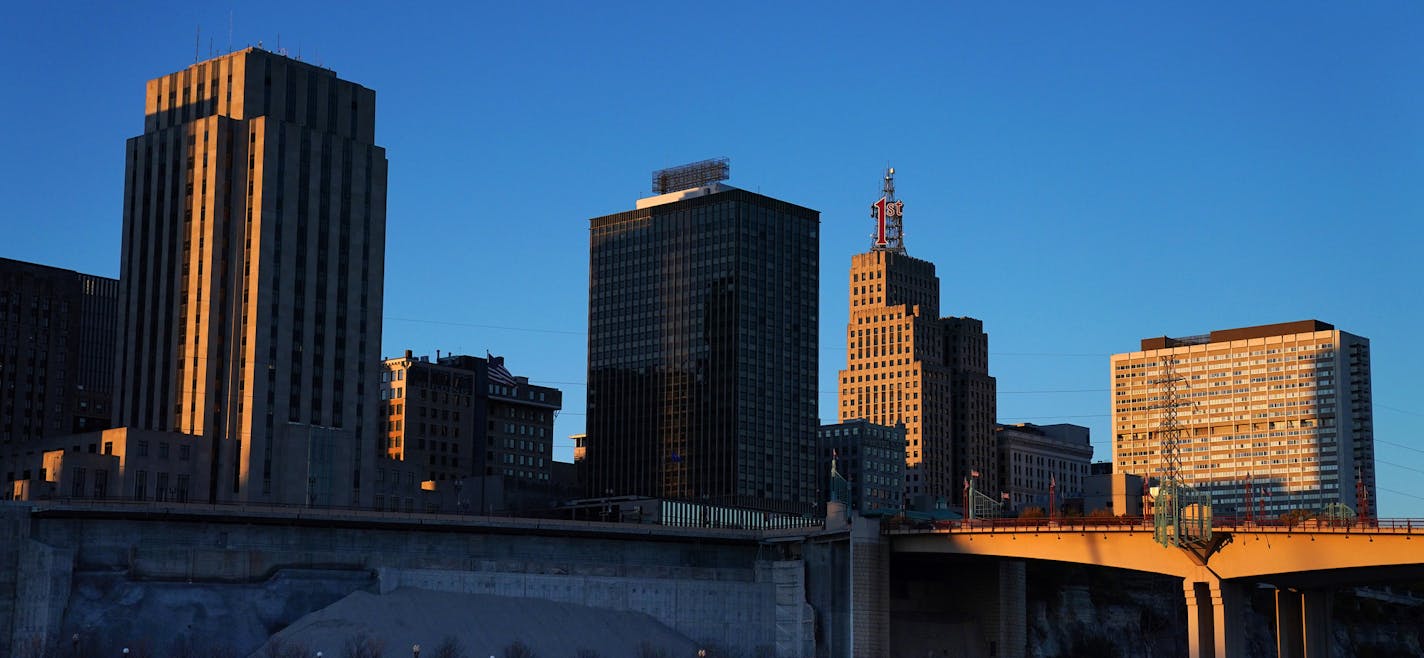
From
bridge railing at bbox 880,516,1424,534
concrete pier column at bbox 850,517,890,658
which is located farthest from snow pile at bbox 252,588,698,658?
bridge railing at bbox 880,516,1424,534

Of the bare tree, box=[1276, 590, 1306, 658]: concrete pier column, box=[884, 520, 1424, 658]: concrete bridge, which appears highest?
box=[884, 520, 1424, 658]: concrete bridge

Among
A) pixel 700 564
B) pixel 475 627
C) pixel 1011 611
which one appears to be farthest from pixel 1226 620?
pixel 475 627

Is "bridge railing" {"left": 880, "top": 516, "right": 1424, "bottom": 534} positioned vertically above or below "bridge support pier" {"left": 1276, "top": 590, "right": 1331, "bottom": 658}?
above

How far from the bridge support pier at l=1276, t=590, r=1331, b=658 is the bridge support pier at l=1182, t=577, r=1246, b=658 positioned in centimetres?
1017

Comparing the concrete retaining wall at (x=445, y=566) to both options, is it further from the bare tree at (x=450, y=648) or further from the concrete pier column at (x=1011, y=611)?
the concrete pier column at (x=1011, y=611)

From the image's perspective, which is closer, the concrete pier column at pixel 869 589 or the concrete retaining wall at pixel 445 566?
the concrete retaining wall at pixel 445 566

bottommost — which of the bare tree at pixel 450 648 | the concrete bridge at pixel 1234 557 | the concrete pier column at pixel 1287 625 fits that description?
the bare tree at pixel 450 648

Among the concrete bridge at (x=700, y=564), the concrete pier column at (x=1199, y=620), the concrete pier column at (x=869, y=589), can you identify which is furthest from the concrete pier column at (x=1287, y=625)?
the concrete pier column at (x=869, y=589)

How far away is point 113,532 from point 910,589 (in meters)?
79.4

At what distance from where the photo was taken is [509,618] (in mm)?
159250

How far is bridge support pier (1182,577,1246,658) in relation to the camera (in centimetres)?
14475

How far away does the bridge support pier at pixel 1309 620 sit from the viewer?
15612 centimetres

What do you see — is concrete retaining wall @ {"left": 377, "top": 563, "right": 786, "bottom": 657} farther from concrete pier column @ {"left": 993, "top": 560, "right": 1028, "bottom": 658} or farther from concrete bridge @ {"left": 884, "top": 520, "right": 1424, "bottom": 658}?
concrete pier column @ {"left": 993, "top": 560, "right": 1028, "bottom": 658}

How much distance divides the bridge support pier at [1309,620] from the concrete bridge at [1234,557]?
0.28ft
